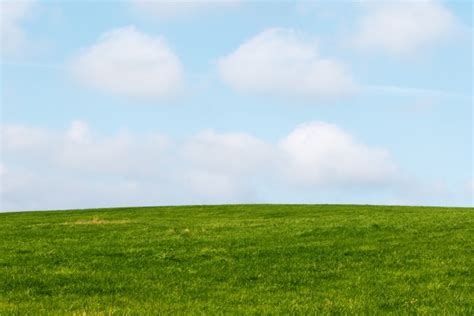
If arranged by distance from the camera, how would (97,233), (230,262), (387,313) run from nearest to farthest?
(387,313) → (230,262) → (97,233)

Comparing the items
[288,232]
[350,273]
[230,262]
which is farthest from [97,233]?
[350,273]

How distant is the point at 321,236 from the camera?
30.7 m

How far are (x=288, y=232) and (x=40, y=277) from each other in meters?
14.4

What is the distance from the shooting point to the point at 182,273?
22.2 meters

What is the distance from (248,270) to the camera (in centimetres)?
2233

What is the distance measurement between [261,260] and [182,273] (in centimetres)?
351

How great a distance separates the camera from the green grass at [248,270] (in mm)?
17109

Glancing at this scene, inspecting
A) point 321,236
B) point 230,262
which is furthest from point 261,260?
point 321,236

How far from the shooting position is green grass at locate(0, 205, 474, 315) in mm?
17109

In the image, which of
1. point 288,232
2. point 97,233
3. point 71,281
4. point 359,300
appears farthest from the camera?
point 97,233

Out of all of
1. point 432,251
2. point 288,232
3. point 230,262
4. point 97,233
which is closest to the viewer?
point 230,262

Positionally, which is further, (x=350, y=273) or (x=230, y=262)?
(x=230, y=262)

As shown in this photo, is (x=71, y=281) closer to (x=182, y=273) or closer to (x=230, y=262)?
(x=182, y=273)

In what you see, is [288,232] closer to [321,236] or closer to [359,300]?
[321,236]
